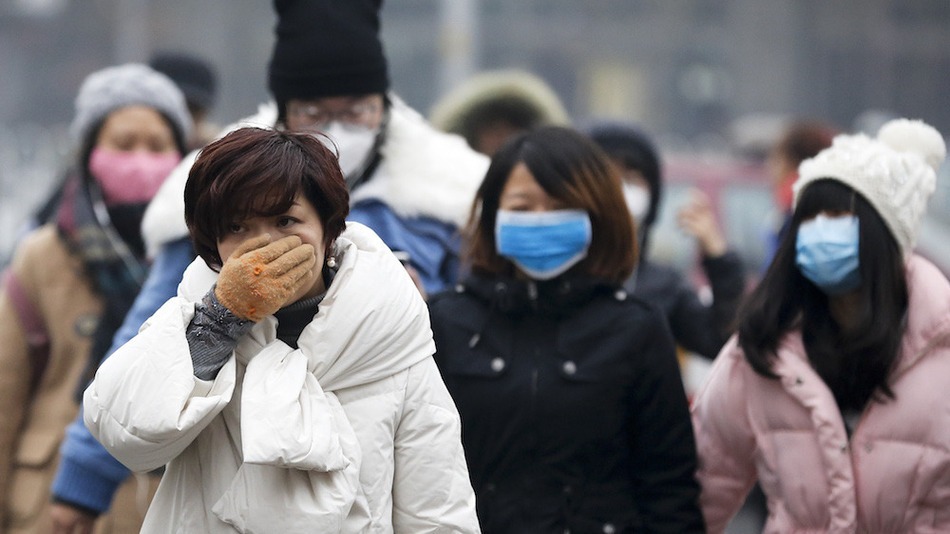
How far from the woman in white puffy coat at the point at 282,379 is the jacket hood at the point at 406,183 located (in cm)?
124

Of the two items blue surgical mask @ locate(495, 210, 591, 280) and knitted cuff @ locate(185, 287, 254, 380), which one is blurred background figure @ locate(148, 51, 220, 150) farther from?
knitted cuff @ locate(185, 287, 254, 380)

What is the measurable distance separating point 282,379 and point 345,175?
4.85 feet

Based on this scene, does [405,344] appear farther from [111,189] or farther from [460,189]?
[111,189]

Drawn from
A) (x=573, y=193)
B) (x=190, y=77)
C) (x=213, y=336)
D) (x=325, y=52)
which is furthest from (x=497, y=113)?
(x=213, y=336)

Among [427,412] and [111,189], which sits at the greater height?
[427,412]

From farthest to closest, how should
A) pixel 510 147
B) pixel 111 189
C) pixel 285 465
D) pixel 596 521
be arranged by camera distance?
pixel 111 189
pixel 510 147
pixel 596 521
pixel 285 465

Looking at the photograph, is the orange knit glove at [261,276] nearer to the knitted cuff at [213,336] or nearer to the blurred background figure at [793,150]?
the knitted cuff at [213,336]

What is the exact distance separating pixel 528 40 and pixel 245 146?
29378mm

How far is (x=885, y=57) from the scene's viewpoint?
32219 mm

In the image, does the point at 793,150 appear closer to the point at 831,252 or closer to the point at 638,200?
the point at 638,200

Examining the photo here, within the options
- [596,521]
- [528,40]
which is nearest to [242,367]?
[596,521]

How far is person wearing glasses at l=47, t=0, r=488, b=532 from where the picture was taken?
402 cm

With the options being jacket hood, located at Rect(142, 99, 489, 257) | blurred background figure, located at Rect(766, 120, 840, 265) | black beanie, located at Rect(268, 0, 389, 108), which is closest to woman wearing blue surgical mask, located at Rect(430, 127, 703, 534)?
jacket hood, located at Rect(142, 99, 489, 257)

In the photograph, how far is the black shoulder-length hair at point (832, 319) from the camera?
3.68 metres
